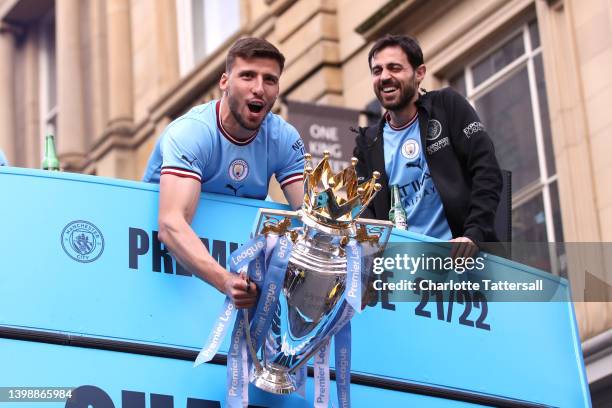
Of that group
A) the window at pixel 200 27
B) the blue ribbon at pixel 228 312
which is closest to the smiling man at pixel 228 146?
the blue ribbon at pixel 228 312

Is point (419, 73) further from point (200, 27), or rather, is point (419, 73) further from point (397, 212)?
point (200, 27)

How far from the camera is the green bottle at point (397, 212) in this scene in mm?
7070

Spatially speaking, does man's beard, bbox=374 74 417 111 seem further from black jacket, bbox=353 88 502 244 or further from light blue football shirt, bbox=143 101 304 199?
light blue football shirt, bbox=143 101 304 199

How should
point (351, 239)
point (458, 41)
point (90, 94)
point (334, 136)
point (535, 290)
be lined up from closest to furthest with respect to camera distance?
1. point (351, 239)
2. point (535, 290)
3. point (458, 41)
4. point (334, 136)
5. point (90, 94)

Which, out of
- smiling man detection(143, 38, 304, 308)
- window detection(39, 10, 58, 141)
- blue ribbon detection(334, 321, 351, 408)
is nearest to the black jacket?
smiling man detection(143, 38, 304, 308)

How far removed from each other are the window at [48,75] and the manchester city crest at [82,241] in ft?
64.4

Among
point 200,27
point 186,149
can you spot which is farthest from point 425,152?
point 200,27

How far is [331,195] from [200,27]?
50.8ft

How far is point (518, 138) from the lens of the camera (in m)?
13.2

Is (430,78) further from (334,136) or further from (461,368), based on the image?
(461,368)

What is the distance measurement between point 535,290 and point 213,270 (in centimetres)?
187

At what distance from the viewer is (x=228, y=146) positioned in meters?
6.42

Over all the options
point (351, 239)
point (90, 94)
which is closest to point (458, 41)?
point (351, 239)

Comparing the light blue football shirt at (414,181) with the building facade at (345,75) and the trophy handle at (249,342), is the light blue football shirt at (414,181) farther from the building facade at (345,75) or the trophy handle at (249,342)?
the building facade at (345,75)
